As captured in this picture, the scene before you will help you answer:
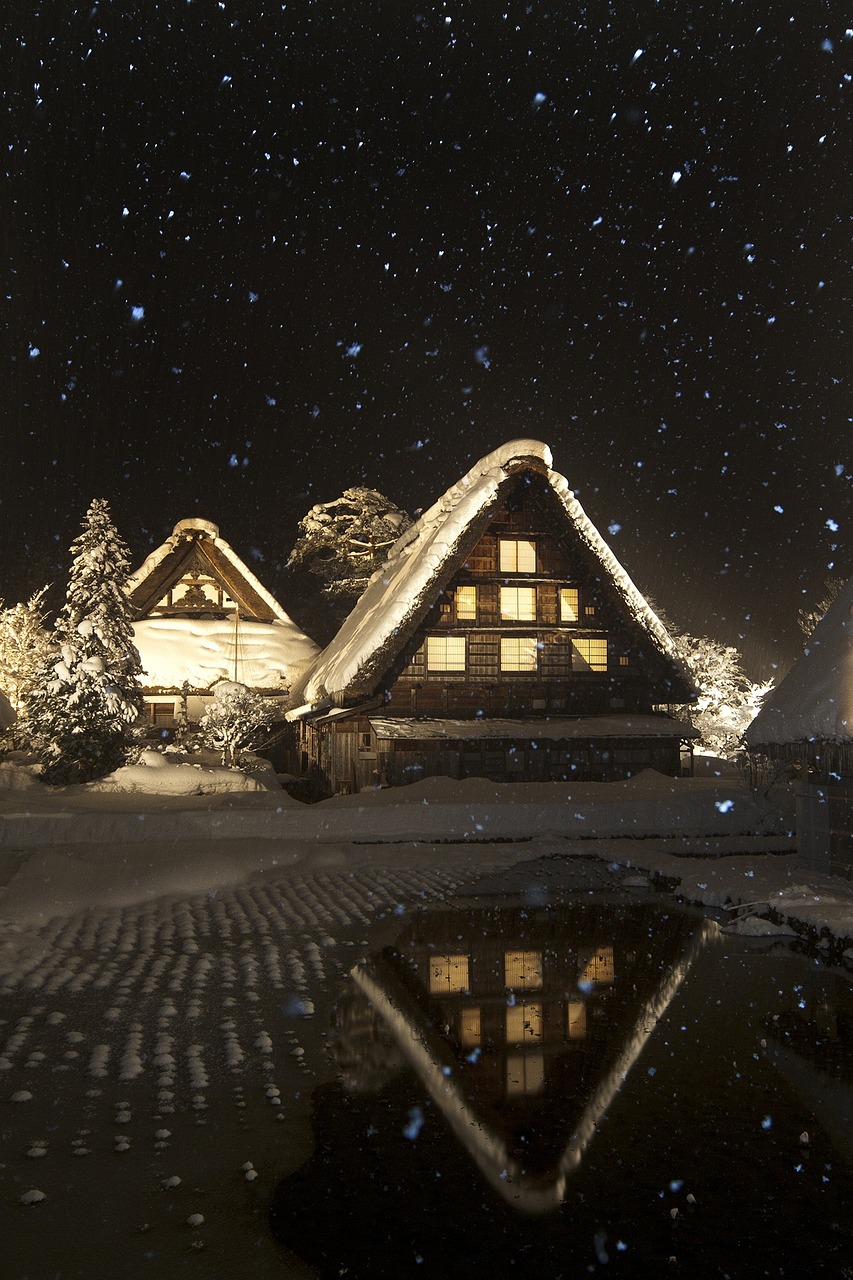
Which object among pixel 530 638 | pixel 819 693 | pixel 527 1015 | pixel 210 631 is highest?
pixel 210 631

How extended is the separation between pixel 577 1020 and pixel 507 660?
51.8 ft

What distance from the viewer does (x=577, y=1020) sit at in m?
6.63

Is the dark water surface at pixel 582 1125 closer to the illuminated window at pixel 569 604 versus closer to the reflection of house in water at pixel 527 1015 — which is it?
the reflection of house in water at pixel 527 1015

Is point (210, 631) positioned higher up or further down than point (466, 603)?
further down

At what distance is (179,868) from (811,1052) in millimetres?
8900

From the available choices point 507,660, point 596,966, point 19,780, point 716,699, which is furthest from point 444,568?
point 716,699

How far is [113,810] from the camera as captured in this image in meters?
17.3

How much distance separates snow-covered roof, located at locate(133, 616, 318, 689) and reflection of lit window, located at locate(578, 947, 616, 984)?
22.5 metres

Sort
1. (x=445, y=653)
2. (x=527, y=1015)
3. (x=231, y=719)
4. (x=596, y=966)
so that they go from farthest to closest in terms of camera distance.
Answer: (x=231, y=719) < (x=445, y=653) < (x=596, y=966) < (x=527, y=1015)

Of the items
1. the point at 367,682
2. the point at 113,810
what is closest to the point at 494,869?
the point at 367,682

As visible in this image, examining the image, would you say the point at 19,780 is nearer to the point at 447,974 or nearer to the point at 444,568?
the point at 444,568

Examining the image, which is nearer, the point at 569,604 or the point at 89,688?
the point at 89,688

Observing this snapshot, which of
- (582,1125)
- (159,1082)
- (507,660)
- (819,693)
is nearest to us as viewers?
(582,1125)

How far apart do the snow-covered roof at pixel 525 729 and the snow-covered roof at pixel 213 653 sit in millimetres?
10868
